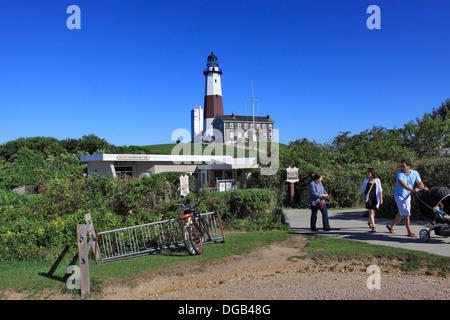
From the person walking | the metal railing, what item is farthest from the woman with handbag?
the metal railing

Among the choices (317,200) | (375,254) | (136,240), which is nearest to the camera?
(375,254)

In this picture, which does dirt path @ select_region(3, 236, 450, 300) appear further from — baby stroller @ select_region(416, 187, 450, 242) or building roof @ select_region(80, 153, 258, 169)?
building roof @ select_region(80, 153, 258, 169)

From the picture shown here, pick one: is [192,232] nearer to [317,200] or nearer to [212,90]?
[317,200]

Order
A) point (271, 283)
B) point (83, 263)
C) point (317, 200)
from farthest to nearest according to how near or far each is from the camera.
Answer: point (317, 200)
point (271, 283)
point (83, 263)

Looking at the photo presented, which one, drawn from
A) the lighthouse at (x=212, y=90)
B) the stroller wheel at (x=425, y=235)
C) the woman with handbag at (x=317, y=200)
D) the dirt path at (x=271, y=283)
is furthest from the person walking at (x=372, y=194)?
the lighthouse at (x=212, y=90)

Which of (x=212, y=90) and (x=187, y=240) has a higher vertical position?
(x=212, y=90)

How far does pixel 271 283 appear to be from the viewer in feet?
16.4

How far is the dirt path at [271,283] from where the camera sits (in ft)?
14.7

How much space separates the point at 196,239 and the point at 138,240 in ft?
5.59

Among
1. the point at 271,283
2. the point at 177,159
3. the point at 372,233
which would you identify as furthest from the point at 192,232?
the point at 177,159

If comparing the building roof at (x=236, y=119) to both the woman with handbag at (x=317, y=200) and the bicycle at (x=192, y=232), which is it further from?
the bicycle at (x=192, y=232)

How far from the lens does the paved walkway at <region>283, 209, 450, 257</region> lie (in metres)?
6.32
